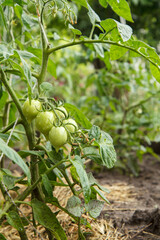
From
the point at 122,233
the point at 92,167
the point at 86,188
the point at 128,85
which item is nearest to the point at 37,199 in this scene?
the point at 86,188

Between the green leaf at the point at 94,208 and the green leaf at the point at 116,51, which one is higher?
the green leaf at the point at 116,51

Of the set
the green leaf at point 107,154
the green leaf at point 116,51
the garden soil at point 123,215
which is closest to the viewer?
the green leaf at point 107,154

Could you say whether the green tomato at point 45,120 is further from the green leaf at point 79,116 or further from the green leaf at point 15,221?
the green leaf at point 15,221

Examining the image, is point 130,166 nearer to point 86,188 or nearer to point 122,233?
point 122,233

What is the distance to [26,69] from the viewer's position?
24.8 inches

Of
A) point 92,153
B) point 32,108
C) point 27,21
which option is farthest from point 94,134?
point 27,21

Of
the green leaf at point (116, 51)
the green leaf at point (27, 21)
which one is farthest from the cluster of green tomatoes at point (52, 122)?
the green leaf at point (27, 21)

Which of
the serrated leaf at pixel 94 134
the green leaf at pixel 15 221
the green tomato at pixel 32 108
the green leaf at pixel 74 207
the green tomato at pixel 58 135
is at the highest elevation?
the green tomato at pixel 32 108

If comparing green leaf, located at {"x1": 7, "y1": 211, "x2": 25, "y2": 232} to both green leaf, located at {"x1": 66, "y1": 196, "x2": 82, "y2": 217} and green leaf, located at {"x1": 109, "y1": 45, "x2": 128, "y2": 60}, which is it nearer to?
green leaf, located at {"x1": 66, "y1": 196, "x2": 82, "y2": 217}

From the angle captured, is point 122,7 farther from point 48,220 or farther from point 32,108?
point 48,220

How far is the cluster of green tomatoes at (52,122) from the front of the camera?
0.69 meters

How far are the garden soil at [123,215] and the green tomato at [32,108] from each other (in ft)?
1.30

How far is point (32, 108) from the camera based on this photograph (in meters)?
0.72

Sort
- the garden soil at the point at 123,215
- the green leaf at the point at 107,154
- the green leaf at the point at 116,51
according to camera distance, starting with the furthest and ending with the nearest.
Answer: the garden soil at the point at 123,215 → the green leaf at the point at 116,51 → the green leaf at the point at 107,154
